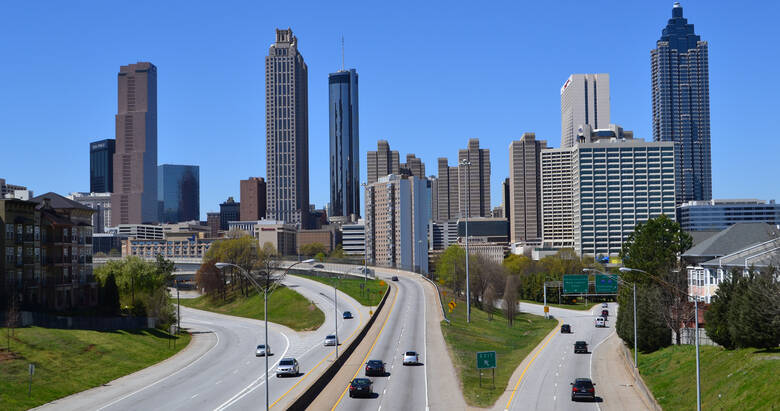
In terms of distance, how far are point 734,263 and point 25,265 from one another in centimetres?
7688

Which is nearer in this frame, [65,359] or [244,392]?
[244,392]

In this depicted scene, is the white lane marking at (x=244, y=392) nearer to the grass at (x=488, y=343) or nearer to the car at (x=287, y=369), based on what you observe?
the car at (x=287, y=369)

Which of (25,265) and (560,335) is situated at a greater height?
(25,265)

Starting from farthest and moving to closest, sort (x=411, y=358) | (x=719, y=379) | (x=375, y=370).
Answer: (x=411, y=358), (x=375, y=370), (x=719, y=379)

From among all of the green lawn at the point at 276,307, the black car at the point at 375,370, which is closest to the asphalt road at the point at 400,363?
the black car at the point at 375,370

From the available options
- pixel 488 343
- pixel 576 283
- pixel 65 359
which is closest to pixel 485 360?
pixel 488 343

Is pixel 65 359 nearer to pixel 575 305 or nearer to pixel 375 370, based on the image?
pixel 375 370

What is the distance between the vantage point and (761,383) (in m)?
41.5

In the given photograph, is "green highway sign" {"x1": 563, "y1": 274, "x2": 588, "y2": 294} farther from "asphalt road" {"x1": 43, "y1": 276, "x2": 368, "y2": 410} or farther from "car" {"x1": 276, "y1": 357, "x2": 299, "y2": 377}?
"car" {"x1": 276, "y1": 357, "x2": 299, "y2": 377}

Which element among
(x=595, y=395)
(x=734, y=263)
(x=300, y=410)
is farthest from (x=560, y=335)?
(x=300, y=410)

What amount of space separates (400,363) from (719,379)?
1087 inches

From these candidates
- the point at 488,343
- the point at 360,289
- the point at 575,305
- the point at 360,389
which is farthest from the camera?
the point at 575,305

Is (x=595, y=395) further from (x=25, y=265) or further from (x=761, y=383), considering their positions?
(x=25, y=265)

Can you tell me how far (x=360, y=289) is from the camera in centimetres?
13825
